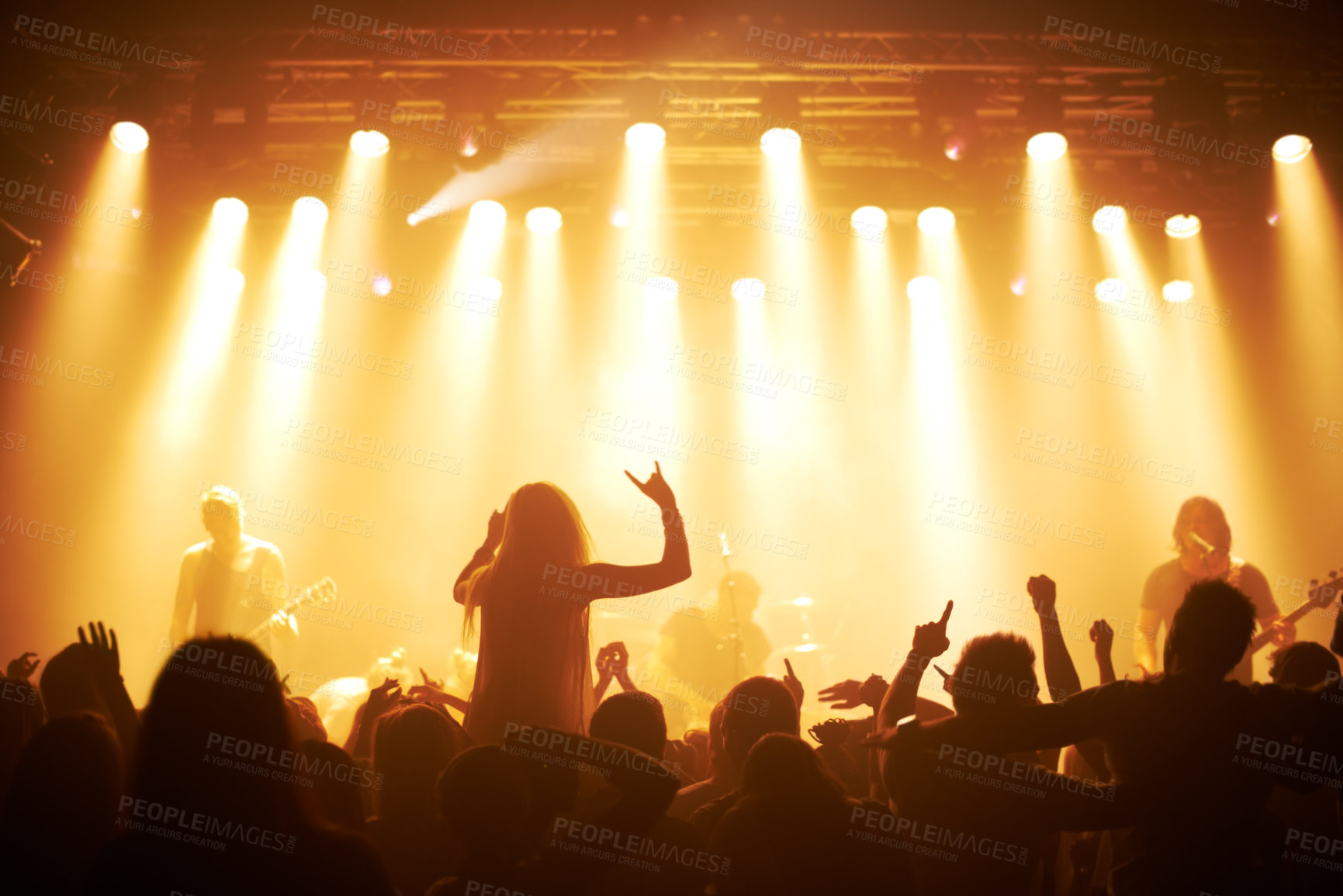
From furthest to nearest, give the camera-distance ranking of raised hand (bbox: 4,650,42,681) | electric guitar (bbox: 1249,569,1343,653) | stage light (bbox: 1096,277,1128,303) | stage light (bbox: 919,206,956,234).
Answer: stage light (bbox: 1096,277,1128,303), stage light (bbox: 919,206,956,234), electric guitar (bbox: 1249,569,1343,653), raised hand (bbox: 4,650,42,681)

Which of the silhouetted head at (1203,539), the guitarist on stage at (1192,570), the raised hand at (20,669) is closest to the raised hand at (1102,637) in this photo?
the guitarist on stage at (1192,570)

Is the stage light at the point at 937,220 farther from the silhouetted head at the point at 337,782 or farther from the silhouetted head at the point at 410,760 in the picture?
the silhouetted head at the point at 337,782

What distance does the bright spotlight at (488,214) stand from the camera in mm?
7863

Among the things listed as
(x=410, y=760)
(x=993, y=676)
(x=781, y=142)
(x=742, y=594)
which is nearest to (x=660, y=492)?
(x=410, y=760)

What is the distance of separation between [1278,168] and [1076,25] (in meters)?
2.11

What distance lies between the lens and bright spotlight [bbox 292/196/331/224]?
25.8 feet

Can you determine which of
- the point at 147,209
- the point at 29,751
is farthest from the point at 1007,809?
the point at 147,209

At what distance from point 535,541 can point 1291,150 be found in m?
6.77

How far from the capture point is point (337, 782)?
1.99 metres

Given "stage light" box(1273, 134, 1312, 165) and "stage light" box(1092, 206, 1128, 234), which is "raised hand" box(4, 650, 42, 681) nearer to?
"stage light" box(1092, 206, 1128, 234)

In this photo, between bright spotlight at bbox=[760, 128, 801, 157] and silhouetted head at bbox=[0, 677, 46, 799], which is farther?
bright spotlight at bbox=[760, 128, 801, 157]

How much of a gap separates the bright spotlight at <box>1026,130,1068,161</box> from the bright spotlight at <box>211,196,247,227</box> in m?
6.86

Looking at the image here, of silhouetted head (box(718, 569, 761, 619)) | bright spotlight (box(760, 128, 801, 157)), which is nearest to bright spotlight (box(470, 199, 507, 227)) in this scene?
bright spotlight (box(760, 128, 801, 157))

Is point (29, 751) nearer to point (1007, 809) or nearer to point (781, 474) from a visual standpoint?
point (1007, 809)
